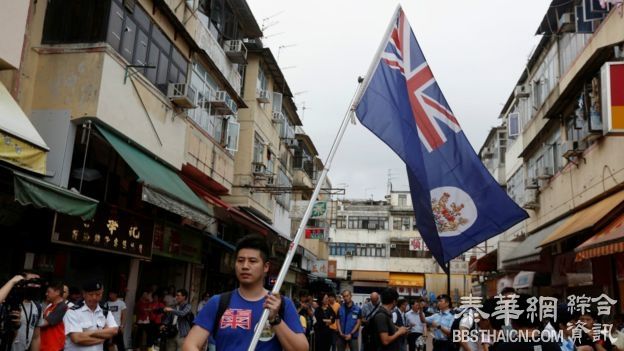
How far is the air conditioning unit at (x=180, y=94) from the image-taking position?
14477 millimetres

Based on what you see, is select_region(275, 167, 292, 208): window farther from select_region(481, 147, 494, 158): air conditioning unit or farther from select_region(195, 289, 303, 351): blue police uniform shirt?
select_region(195, 289, 303, 351): blue police uniform shirt

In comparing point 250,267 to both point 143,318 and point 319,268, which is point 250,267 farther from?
point 319,268

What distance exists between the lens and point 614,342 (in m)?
7.82

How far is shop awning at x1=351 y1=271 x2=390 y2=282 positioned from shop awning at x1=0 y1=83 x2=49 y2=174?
4551 centimetres

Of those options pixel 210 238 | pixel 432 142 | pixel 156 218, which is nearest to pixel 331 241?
pixel 210 238

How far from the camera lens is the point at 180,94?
48.3ft

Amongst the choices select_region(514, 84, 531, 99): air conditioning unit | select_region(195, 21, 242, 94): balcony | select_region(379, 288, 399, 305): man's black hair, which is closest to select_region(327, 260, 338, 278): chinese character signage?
select_region(514, 84, 531, 99): air conditioning unit

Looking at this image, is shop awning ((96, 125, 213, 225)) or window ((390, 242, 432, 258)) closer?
shop awning ((96, 125, 213, 225))

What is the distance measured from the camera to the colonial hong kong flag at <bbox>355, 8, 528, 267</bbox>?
6.89m

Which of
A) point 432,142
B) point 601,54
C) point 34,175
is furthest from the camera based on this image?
point 601,54

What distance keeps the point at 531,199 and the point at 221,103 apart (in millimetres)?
12934

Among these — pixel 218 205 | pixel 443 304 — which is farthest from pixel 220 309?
pixel 218 205

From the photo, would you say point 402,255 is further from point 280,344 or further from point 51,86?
point 280,344

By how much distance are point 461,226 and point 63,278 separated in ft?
29.2
